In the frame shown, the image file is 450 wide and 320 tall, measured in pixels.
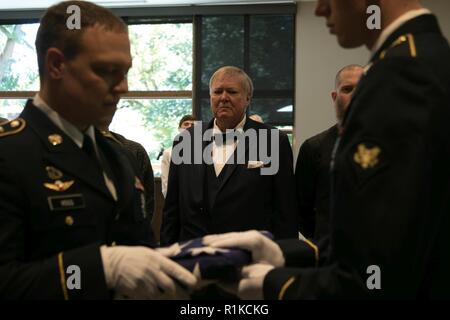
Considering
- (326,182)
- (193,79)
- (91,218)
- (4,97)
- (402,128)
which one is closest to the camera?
(402,128)

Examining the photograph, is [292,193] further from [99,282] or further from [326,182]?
[99,282]

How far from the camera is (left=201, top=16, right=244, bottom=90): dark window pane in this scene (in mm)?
8039

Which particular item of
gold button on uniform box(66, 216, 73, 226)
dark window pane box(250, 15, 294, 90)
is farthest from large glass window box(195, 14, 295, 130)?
gold button on uniform box(66, 216, 73, 226)

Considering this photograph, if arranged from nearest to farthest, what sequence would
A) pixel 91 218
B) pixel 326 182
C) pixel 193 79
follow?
pixel 91 218
pixel 326 182
pixel 193 79

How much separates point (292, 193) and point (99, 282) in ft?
6.78

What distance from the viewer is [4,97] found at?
864 centimetres

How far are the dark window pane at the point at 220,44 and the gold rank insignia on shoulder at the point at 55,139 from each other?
6.54 m

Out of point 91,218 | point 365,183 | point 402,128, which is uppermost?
A: point 402,128

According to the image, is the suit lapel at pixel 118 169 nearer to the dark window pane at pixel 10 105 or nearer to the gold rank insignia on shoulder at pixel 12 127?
the gold rank insignia on shoulder at pixel 12 127

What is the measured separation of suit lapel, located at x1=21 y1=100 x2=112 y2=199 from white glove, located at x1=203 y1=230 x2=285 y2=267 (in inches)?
12.1

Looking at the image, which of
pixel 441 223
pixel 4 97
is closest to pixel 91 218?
pixel 441 223

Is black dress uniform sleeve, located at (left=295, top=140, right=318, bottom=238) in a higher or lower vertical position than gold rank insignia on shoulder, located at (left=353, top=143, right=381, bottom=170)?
lower

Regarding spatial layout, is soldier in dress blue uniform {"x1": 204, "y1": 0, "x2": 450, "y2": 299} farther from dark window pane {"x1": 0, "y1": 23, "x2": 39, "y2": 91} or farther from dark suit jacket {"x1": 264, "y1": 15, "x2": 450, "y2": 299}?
dark window pane {"x1": 0, "y1": 23, "x2": 39, "y2": 91}

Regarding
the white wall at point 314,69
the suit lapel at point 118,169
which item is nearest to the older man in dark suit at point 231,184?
the suit lapel at point 118,169
